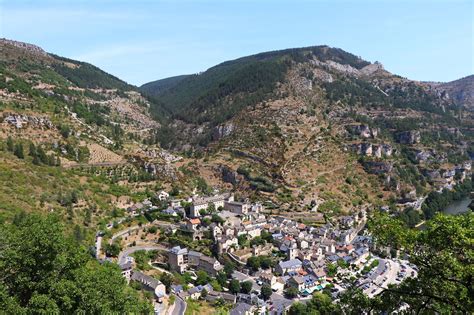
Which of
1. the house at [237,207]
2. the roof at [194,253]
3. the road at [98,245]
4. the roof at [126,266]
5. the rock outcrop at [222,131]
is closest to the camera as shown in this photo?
the roof at [126,266]

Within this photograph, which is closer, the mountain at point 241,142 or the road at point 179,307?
the road at point 179,307

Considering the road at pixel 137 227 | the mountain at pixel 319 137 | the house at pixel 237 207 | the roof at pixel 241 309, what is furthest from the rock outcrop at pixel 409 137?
the roof at pixel 241 309

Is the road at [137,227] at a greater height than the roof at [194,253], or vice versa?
the road at [137,227]

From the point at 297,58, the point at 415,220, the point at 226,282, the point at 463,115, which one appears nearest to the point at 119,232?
the point at 226,282

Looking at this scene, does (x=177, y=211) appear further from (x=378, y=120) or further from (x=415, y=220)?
(x=378, y=120)

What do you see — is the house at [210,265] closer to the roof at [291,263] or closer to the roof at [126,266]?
the roof at [291,263]

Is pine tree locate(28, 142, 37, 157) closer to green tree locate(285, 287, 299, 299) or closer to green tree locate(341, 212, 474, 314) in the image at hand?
green tree locate(285, 287, 299, 299)

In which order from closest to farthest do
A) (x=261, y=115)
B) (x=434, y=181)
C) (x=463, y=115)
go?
(x=434, y=181) < (x=261, y=115) < (x=463, y=115)
